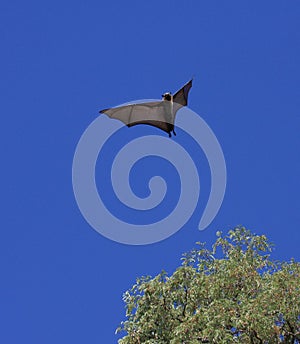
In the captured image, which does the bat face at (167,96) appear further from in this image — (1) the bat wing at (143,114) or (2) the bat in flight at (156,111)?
(1) the bat wing at (143,114)

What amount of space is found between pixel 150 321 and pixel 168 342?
85 centimetres

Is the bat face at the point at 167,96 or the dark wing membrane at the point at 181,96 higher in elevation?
the dark wing membrane at the point at 181,96

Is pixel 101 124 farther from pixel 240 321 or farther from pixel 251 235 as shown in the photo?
pixel 240 321

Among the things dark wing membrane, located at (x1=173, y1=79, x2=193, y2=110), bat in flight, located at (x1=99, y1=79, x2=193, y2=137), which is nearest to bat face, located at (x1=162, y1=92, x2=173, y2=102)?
bat in flight, located at (x1=99, y1=79, x2=193, y2=137)

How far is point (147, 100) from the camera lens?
24.8 m

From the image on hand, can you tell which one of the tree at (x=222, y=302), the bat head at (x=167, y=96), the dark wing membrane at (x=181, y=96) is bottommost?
the tree at (x=222, y=302)

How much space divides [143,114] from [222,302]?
254 inches

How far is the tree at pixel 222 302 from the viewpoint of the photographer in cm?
2109

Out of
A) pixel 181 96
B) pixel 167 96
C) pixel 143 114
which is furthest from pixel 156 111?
pixel 167 96

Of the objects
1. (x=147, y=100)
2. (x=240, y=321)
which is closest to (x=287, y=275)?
(x=240, y=321)

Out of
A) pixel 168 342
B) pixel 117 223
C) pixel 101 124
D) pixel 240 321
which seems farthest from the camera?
pixel 101 124

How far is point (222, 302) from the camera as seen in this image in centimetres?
2183

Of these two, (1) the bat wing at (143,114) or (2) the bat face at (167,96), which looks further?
(1) the bat wing at (143,114)

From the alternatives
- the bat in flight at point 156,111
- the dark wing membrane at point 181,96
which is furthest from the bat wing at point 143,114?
the dark wing membrane at point 181,96
